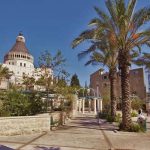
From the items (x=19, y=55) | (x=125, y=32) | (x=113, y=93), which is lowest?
A: (x=113, y=93)

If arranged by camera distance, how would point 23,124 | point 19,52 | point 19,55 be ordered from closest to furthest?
1. point 23,124
2. point 19,55
3. point 19,52

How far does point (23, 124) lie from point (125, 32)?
8.51 metres

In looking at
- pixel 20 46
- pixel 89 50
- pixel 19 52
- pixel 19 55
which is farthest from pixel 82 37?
pixel 20 46

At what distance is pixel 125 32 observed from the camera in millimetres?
17203

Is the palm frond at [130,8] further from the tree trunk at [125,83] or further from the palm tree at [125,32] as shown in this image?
the tree trunk at [125,83]

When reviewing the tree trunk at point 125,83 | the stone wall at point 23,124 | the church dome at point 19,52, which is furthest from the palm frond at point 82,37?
the church dome at point 19,52

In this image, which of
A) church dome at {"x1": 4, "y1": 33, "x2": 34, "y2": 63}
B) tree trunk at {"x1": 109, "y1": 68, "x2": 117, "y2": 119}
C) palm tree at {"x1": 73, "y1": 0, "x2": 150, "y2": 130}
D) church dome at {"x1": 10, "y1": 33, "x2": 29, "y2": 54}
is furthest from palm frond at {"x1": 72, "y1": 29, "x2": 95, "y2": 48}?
church dome at {"x1": 10, "y1": 33, "x2": 29, "y2": 54}

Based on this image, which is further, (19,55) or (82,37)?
(19,55)

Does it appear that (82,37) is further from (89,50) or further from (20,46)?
(20,46)

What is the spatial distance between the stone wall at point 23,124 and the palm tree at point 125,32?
17.2 feet

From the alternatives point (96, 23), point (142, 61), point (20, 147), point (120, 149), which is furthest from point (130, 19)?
point (20, 147)

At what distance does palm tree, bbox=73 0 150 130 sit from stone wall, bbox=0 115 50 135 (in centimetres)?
525

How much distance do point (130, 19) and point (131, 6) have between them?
821 millimetres

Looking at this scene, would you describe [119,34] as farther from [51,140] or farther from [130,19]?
[51,140]
